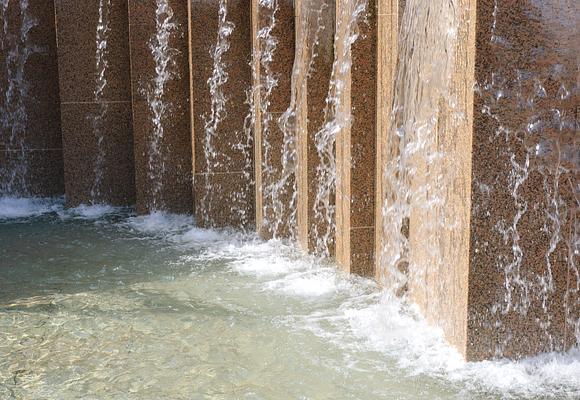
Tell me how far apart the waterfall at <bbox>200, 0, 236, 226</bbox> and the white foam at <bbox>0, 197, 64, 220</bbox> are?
2.89 meters

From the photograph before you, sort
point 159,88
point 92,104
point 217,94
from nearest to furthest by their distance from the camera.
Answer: point 217,94, point 159,88, point 92,104

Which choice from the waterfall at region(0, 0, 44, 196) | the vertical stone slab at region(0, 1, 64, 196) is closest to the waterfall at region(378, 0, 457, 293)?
the vertical stone slab at region(0, 1, 64, 196)

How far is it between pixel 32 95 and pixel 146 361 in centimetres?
769

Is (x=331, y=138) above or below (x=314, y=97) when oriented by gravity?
below

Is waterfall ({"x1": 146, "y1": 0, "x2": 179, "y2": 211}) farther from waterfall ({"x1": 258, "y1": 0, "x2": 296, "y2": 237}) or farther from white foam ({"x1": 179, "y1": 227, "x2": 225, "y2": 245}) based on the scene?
waterfall ({"x1": 258, "y1": 0, "x2": 296, "y2": 237})

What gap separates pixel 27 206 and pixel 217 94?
3.88 meters

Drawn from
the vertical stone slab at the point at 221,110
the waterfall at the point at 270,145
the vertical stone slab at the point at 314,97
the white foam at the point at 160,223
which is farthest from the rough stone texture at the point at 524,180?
the white foam at the point at 160,223

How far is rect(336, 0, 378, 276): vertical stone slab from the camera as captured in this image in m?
6.46

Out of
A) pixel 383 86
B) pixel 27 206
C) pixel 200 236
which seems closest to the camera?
pixel 383 86

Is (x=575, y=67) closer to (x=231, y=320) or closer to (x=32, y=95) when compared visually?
(x=231, y=320)

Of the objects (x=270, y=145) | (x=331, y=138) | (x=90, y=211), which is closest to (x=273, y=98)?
(x=270, y=145)

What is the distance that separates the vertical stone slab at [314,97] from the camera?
737cm

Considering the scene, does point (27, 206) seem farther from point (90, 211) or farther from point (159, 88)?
point (159, 88)

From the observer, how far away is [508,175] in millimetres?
4453
